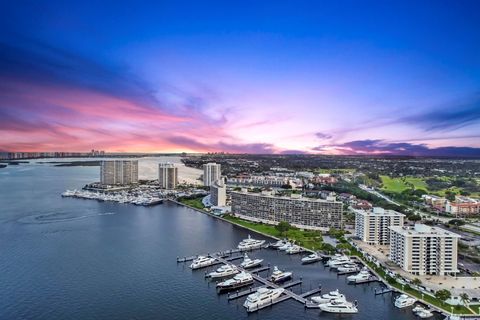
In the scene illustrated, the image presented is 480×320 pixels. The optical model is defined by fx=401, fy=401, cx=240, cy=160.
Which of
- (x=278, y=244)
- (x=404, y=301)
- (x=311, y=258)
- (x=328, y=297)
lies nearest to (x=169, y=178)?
(x=278, y=244)

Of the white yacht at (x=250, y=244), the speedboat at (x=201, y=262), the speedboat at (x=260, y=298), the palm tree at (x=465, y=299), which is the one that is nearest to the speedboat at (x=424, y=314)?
the palm tree at (x=465, y=299)

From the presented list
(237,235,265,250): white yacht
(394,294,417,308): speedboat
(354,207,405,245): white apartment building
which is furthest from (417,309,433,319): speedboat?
(237,235,265,250): white yacht

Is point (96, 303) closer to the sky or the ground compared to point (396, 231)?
closer to the ground

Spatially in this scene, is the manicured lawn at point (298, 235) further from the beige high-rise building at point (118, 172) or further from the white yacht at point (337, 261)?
the beige high-rise building at point (118, 172)

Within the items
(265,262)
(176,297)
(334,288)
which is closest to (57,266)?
(176,297)

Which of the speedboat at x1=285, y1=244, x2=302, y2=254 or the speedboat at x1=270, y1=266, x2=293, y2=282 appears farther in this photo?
the speedboat at x1=285, y1=244, x2=302, y2=254

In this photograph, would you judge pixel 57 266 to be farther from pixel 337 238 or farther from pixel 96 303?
pixel 337 238

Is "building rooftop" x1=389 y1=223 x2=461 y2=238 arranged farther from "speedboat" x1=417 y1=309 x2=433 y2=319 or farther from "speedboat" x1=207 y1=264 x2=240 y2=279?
"speedboat" x1=207 y1=264 x2=240 y2=279

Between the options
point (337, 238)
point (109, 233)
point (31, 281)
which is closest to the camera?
point (31, 281)
